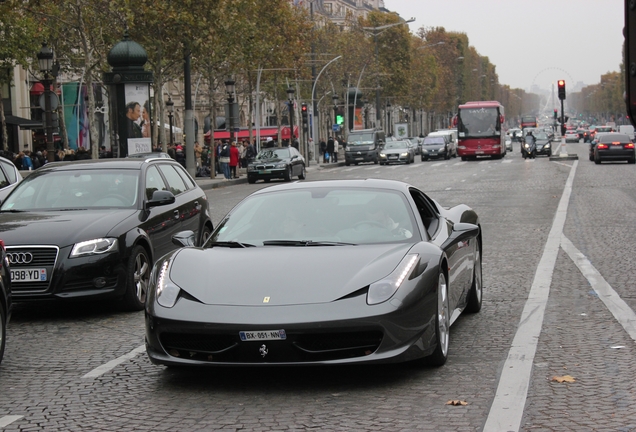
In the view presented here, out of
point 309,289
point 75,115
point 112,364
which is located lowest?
point 112,364

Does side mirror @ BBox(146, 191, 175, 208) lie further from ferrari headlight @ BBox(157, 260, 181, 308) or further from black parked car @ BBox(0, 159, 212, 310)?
ferrari headlight @ BBox(157, 260, 181, 308)

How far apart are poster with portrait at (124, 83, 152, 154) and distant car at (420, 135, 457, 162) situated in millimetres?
37702

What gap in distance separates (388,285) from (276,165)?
3522 centimetres

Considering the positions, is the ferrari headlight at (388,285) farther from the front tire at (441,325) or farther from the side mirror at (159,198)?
the side mirror at (159,198)

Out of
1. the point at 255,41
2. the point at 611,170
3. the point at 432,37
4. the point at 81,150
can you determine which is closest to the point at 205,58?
the point at 255,41

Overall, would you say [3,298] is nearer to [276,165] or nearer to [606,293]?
[606,293]

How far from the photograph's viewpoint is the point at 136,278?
9.77 meters

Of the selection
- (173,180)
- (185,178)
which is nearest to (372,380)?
(173,180)

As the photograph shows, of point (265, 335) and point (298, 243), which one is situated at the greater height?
point (298, 243)

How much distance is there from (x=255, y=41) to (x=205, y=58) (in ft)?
8.75

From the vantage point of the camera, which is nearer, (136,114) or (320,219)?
(320,219)

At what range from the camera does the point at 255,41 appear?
52.7 metres

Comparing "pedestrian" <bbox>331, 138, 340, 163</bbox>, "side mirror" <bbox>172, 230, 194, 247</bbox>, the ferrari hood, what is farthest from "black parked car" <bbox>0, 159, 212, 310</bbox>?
"pedestrian" <bbox>331, 138, 340, 163</bbox>

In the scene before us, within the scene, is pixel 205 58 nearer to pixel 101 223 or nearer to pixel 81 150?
pixel 81 150
